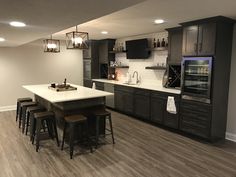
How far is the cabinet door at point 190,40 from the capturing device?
3.97 m

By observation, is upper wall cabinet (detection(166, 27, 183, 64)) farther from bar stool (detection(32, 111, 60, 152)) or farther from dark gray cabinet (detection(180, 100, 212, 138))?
bar stool (detection(32, 111, 60, 152))

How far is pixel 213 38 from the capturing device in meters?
3.68

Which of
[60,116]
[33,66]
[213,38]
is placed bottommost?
[60,116]

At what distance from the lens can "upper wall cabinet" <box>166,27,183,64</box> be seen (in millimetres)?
4547

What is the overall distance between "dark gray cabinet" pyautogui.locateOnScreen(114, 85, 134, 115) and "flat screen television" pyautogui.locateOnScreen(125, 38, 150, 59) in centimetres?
101

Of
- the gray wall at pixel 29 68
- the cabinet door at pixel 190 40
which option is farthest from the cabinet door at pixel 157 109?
Result: the gray wall at pixel 29 68

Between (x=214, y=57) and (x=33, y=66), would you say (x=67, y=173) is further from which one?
(x=33, y=66)

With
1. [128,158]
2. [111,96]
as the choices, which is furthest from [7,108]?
[128,158]

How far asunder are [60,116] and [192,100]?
265 cm

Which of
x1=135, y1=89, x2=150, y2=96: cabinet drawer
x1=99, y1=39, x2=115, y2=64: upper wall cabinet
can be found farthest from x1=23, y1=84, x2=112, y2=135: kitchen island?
x1=99, y1=39, x2=115, y2=64: upper wall cabinet

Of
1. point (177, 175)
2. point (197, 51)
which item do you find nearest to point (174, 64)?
point (197, 51)

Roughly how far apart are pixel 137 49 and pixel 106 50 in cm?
155

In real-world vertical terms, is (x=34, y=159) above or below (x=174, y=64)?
below

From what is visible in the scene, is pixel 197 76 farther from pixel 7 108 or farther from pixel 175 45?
pixel 7 108
